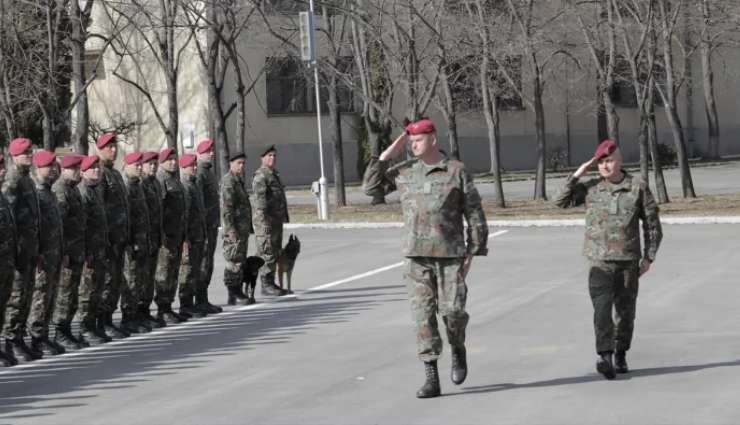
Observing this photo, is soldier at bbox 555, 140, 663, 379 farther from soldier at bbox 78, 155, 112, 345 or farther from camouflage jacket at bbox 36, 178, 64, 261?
soldier at bbox 78, 155, 112, 345

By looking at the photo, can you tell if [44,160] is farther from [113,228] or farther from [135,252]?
[135,252]

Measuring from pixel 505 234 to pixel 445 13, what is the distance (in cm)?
945

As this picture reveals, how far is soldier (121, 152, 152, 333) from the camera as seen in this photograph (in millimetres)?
15125

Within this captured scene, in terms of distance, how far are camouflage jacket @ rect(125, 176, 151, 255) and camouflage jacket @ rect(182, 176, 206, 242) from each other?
95cm

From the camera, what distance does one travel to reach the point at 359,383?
11266 mm

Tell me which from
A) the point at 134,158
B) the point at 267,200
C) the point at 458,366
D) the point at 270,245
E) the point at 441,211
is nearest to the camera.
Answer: the point at 441,211

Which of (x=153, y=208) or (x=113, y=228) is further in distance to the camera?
(x=153, y=208)

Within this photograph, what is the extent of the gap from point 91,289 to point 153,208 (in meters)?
1.50

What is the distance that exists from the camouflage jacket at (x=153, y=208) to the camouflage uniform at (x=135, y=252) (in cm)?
14

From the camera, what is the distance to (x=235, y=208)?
17.4m

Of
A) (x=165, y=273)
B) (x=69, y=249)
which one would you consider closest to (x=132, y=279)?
(x=165, y=273)

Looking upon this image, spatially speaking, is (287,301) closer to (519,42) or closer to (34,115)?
(519,42)

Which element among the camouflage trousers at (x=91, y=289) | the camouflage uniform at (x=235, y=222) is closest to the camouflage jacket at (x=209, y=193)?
the camouflage uniform at (x=235, y=222)

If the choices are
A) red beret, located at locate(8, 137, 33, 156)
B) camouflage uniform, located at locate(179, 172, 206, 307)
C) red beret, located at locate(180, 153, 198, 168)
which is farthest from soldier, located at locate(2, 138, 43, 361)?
red beret, located at locate(180, 153, 198, 168)
